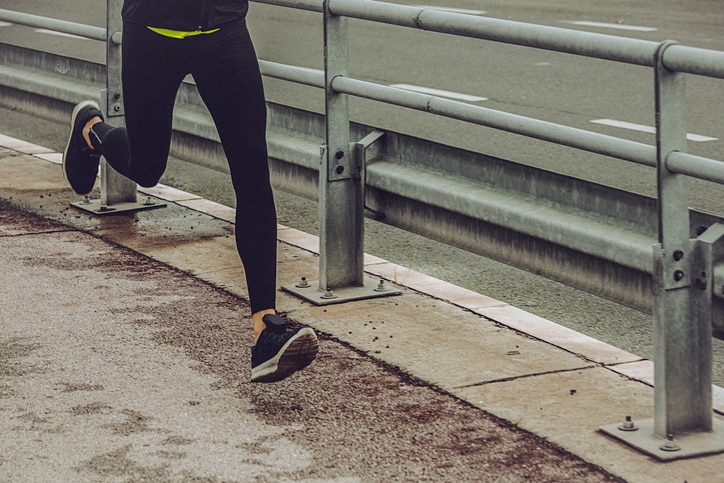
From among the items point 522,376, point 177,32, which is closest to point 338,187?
point 177,32

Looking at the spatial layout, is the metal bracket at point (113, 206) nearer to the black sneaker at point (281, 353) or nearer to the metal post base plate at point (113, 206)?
the metal post base plate at point (113, 206)

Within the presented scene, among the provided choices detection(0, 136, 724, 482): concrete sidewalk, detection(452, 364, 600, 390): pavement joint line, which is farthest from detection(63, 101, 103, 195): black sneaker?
detection(452, 364, 600, 390): pavement joint line

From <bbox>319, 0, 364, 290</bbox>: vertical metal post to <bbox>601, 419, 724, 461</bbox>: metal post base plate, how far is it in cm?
188

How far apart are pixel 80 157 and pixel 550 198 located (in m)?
2.69

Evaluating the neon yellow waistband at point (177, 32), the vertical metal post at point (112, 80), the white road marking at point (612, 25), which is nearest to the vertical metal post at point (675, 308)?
the neon yellow waistband at point (177, 32)

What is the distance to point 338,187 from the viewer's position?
19.7ft

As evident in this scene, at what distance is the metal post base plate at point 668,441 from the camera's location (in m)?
4.25

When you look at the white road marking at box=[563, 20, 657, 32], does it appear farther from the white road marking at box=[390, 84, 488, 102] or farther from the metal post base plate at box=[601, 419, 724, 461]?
the metal post base plate at box=[601, 419, 724, 461]

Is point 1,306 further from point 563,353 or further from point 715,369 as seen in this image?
point 715,369

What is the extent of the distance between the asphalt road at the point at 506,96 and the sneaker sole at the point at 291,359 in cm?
171

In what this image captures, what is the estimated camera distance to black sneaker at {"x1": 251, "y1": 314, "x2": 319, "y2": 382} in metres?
4.68

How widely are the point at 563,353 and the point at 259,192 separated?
125 cm

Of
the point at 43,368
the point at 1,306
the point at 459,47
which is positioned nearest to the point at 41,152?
the point at 1,306

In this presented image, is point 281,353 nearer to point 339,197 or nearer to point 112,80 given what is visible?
point 339,197
